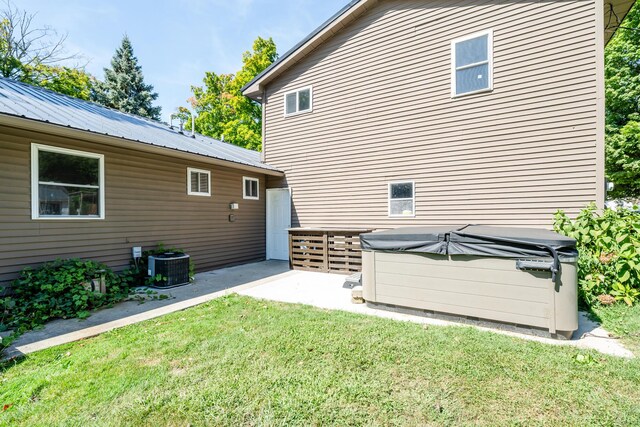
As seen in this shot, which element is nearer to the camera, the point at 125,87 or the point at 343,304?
the point at 343,304

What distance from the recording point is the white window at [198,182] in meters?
6.85

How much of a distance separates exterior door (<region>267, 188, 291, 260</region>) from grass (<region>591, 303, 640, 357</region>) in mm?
6737

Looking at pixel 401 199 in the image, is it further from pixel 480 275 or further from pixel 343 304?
pixel 480 275

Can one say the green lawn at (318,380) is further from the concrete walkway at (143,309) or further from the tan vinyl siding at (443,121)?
the tan vinyl siding at (443,121)

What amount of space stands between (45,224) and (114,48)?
21.8m

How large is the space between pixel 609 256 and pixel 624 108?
573 inches

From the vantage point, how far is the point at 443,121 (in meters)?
6.49

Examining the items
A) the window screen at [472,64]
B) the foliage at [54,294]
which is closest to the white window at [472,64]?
the window screen at [472,64]

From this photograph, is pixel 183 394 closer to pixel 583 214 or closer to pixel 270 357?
pixel 270 357

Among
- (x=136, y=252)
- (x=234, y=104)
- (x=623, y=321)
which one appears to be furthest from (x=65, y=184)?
(x=234, y=104)

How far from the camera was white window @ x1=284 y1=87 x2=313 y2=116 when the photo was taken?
330 inches

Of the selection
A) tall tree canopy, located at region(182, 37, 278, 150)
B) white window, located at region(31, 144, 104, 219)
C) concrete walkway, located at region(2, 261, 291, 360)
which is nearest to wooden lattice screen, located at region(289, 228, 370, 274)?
concrete walkway, located at region(2, 261, 291, 360)

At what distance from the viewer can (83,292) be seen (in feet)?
14.5

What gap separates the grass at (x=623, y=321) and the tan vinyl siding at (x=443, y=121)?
6.36ft
